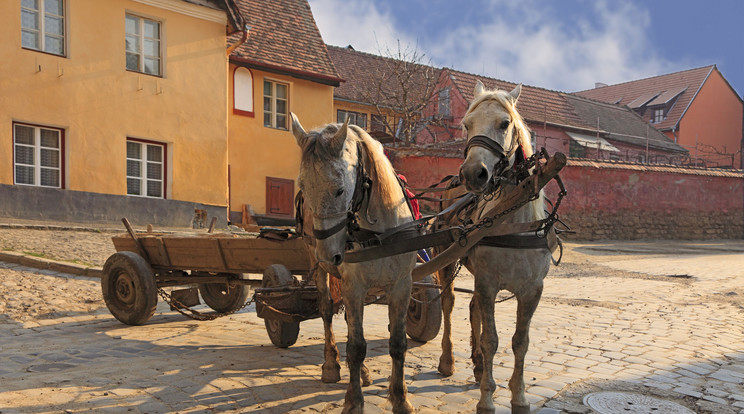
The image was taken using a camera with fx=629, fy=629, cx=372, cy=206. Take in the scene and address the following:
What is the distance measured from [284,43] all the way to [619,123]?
884 inches

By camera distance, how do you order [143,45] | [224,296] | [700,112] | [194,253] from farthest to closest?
[700,112] < [143,45] < [224,296] < [194,253]

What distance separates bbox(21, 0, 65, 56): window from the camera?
14.0 m

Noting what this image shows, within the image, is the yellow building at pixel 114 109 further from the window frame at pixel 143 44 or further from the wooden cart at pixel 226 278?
the wooden cart at pixel 226 278

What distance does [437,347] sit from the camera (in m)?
6.07

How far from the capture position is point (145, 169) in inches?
623

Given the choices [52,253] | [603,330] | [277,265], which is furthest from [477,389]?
[52,253]

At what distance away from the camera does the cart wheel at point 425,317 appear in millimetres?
6004

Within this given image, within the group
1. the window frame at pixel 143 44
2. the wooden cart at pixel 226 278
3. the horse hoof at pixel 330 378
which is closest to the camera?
the horse hoof at pixel 330 378

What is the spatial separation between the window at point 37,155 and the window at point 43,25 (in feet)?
6.13

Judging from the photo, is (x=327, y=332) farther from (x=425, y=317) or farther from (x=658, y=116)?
(x=658, y=116)

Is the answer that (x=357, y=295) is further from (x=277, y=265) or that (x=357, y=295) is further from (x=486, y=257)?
(x=277, y=265)

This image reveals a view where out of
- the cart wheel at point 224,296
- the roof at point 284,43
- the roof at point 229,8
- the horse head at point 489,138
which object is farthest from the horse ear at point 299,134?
the roof at point 284,43

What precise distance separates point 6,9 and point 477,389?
44.6ft

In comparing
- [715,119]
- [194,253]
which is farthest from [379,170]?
[715,119]
